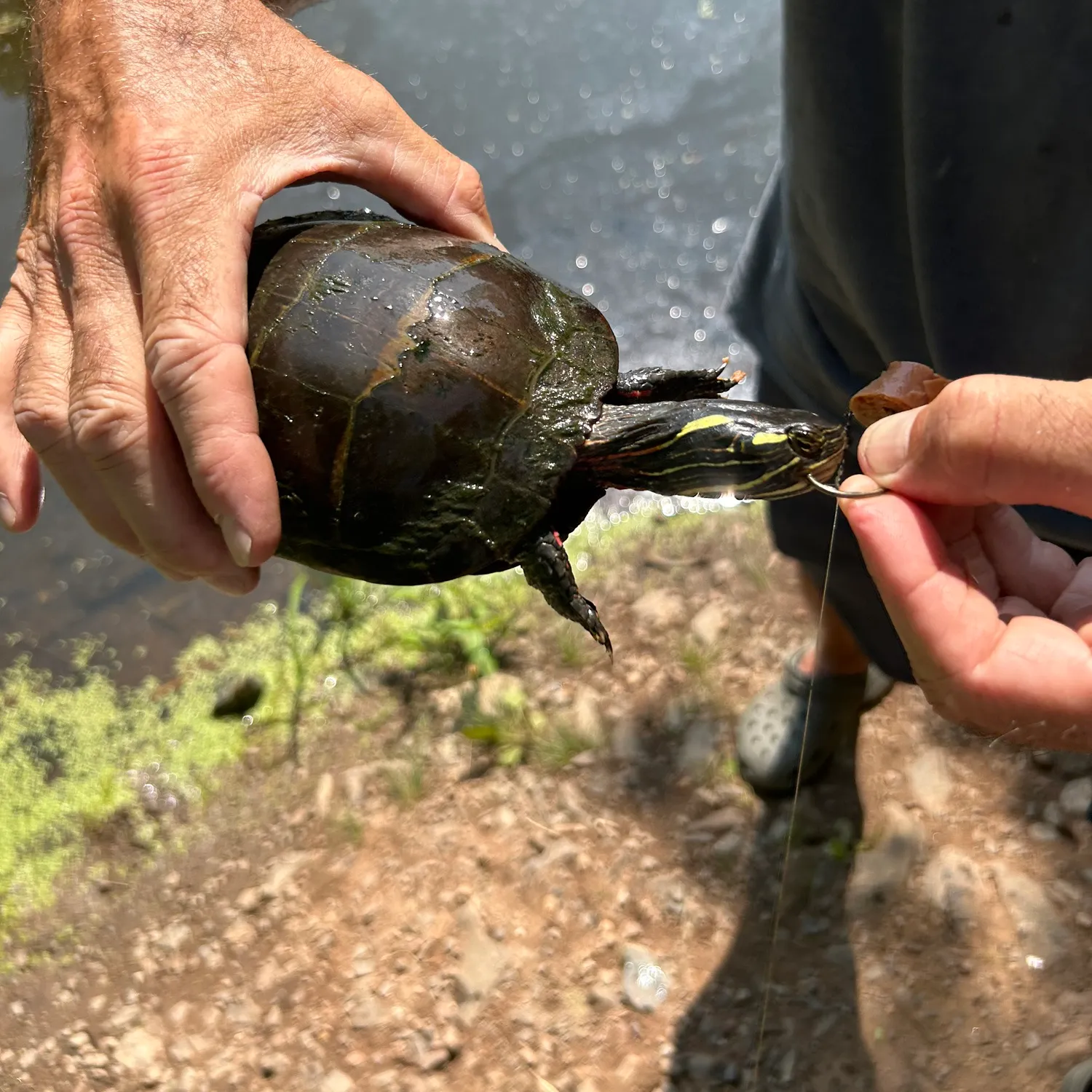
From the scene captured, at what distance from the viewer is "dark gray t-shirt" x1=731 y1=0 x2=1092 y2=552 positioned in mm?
1390

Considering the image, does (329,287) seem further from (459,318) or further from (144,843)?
(144,843)

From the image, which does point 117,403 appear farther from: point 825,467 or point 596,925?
point 596,925

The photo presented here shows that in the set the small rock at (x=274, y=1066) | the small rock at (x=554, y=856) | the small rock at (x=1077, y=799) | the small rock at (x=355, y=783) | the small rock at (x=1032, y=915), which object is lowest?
the small rock at (x=274, y=1066)

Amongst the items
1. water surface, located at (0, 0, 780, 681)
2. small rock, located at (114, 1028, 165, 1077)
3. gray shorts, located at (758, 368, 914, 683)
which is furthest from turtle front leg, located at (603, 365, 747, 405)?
small rock, located at (114, 1028, 165, 1077)

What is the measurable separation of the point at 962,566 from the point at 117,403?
1413mm

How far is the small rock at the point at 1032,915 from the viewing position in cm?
231

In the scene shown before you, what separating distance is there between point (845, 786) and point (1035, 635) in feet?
5.53

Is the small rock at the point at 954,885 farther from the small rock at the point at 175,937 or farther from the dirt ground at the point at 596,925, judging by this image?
the small rock at the point at 175,937

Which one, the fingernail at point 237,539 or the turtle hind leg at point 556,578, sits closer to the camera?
the fingernail at point 237,539

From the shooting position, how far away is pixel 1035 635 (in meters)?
1.30

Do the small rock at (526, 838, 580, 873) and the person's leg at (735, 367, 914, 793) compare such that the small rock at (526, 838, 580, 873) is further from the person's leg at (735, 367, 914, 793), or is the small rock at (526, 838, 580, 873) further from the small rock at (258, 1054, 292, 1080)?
the small rock at (258, 1054, 292, 1080)

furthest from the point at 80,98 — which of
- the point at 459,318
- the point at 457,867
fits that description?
the point at 457,867

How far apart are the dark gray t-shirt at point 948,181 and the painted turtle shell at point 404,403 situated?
598 mm

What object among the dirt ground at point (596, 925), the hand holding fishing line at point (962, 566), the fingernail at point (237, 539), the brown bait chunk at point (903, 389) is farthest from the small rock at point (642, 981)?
the brown bait chunk at point (903, 389)
